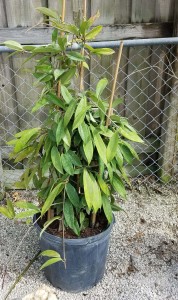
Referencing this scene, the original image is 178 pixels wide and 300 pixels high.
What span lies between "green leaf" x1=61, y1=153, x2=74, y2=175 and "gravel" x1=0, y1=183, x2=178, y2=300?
0.45 m

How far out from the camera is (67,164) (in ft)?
5.80

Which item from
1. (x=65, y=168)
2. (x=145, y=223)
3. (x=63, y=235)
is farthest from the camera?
(x=145, y=223)

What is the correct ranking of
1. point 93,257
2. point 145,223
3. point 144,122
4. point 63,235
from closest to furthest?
point 63,235
point 93,257
point 145,223
point 144,122

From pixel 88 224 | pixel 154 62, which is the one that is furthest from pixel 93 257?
pixel 154 62

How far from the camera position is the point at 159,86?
2807 millimetres

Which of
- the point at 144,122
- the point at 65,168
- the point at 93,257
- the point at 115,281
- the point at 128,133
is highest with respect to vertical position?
the point at 128,133

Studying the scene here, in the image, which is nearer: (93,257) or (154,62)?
(93,257)

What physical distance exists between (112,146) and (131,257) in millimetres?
985

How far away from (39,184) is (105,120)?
533 mm

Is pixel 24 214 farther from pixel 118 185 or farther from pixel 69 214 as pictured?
pixel 118 185

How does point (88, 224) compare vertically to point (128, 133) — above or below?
below

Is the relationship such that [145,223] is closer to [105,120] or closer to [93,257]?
[93,257]

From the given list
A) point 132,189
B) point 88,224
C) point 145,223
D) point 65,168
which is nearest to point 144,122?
point 132,189

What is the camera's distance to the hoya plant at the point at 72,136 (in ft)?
5.39
